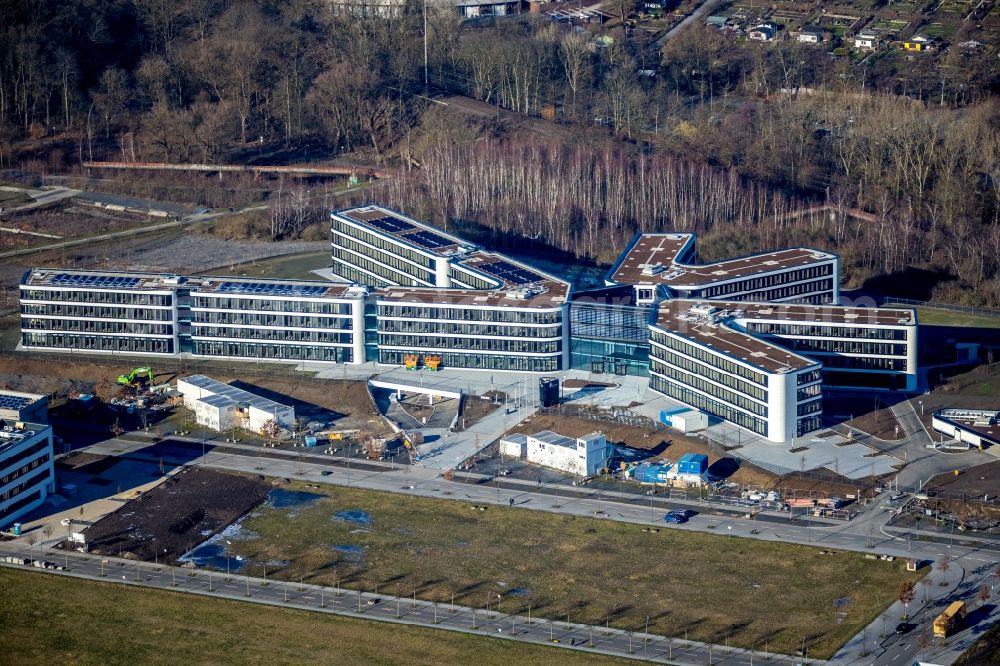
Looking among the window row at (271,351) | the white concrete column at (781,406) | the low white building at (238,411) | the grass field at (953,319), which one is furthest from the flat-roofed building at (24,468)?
the grass field at (953,319)

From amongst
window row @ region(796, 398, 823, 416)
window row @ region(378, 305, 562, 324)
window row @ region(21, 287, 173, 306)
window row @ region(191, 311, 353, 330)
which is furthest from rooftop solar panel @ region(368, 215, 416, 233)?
window row @ region(796, 398, 823, 416)

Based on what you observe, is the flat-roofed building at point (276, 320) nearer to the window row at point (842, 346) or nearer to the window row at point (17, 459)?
the window row at point (17, 459)

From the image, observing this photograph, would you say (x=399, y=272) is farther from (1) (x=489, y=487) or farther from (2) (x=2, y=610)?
(2) (x=2, y=610)

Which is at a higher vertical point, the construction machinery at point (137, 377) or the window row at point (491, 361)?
the window row at point (491, 361)

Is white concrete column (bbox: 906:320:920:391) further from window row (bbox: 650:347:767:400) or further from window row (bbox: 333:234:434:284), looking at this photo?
window row (bbox: 333:234:434:284)

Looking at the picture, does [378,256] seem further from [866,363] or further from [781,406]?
[781,406]
